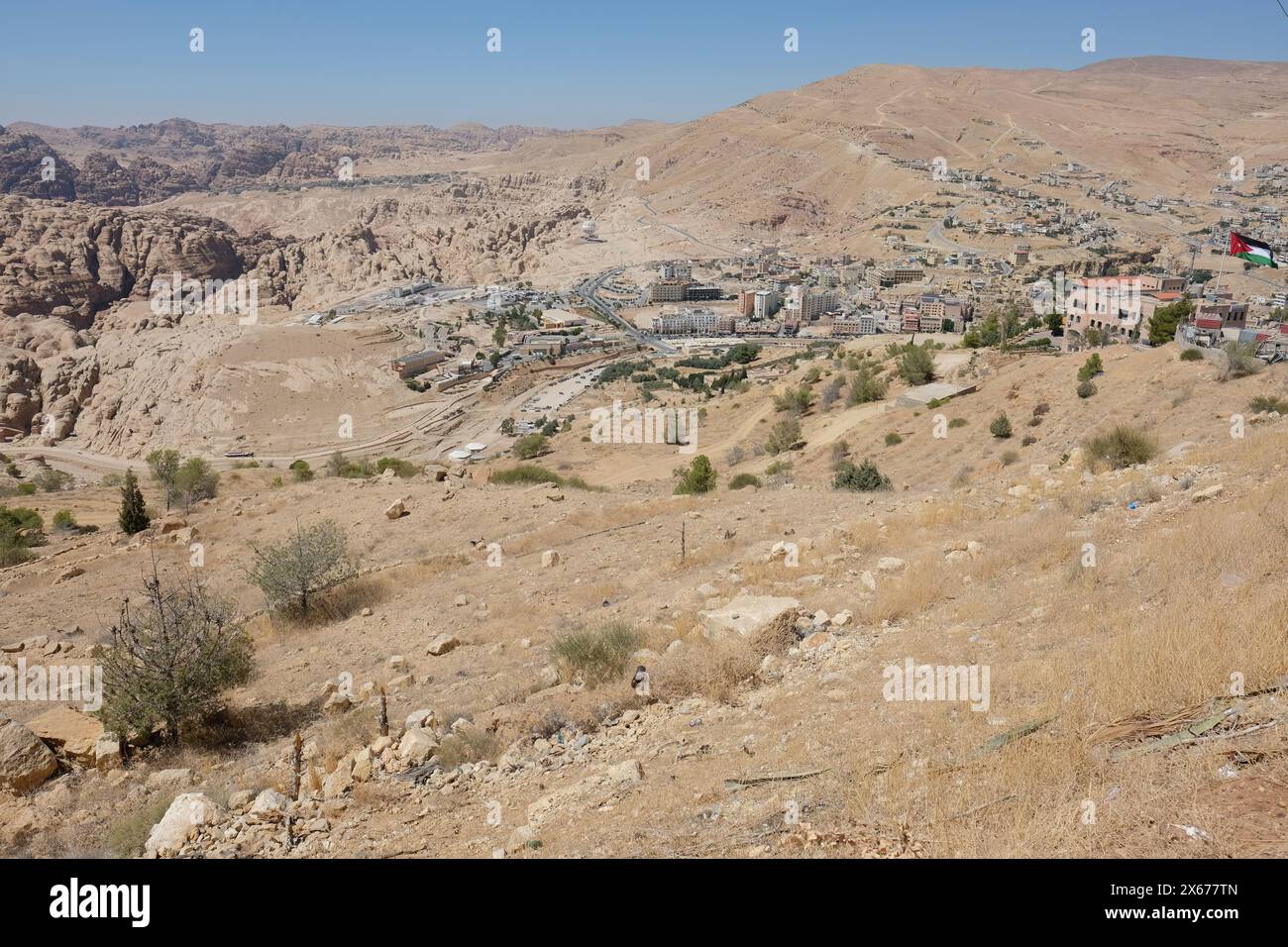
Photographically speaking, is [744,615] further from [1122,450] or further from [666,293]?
[666,293]

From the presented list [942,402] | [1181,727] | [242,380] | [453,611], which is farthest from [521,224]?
[1181,727]

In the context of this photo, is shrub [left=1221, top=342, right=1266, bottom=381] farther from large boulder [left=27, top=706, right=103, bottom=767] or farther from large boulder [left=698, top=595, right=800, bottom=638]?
large boulder [left=27, top=706, right=103, bottom=767]

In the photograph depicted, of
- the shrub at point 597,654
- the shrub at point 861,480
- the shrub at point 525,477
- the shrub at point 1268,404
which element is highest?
the shrub at point 1268,404

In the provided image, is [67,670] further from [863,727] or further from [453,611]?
[863,727]

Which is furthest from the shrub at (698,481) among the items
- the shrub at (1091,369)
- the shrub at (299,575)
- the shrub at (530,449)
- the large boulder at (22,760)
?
the large boulder at (22,760)

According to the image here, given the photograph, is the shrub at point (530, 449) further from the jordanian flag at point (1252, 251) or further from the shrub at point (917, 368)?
the jordanian flag at point (1252, 251)

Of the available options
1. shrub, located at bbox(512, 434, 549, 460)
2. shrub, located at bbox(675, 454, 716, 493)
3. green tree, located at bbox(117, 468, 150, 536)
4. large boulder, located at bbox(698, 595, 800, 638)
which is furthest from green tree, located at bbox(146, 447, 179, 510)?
large boulder, located at bbox(698, 595, 800, 638)
